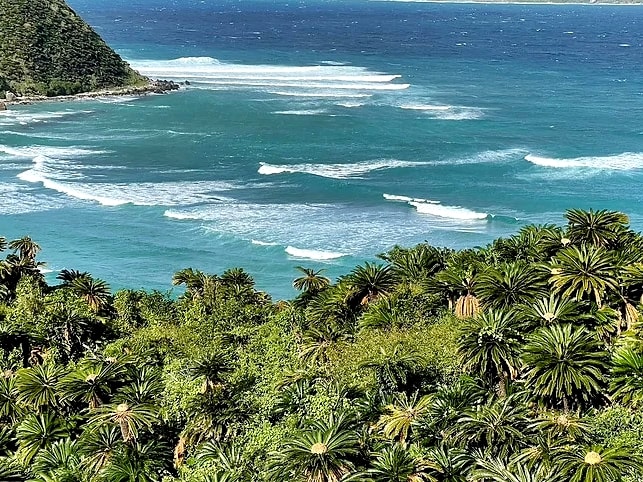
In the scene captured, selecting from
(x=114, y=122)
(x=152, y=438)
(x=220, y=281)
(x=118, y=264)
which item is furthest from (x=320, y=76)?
(x=152, y=438)

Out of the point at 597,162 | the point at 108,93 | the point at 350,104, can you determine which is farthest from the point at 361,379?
the point at 108,93

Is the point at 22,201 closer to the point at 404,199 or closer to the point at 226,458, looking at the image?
the point at 404,199

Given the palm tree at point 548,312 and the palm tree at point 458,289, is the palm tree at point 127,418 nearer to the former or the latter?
the palm tree at point 548,312

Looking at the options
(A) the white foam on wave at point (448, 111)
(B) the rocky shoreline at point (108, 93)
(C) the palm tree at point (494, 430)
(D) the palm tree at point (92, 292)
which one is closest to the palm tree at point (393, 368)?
(C) the palm tree at point (494, 430)

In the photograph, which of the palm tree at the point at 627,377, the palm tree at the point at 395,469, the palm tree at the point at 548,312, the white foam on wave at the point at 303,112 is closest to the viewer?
the palm tree at the point at 395,469

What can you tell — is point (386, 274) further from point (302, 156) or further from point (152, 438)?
point (302, 156)

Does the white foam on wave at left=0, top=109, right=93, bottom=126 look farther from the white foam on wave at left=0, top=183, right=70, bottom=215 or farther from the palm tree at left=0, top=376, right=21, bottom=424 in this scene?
the palm tree at left=0, top=376, right=21, bottom=424
